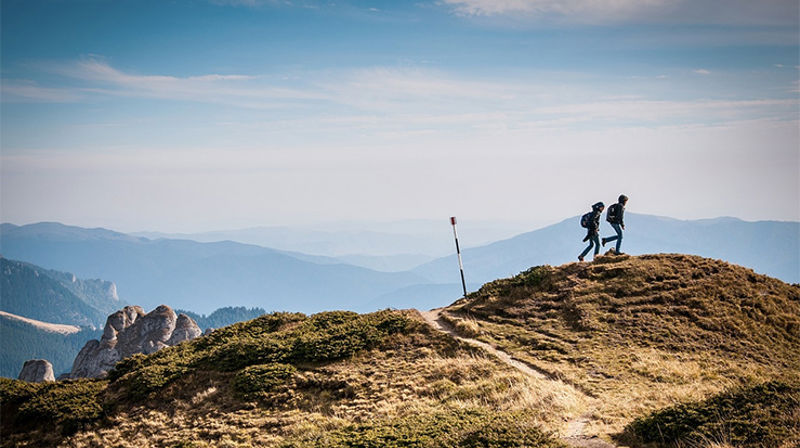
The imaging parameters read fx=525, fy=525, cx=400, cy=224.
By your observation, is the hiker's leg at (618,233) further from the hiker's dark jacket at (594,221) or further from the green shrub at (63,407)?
the green shrub at (63,407)

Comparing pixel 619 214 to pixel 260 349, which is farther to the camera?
pixel 619 214

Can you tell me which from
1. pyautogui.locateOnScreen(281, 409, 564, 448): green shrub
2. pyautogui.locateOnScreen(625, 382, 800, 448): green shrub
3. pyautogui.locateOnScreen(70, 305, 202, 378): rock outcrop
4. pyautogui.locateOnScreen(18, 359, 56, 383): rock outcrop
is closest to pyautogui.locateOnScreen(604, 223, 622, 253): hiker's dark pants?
pyautogui.locateOnScreen(625, 382, 800, 448): green shrub

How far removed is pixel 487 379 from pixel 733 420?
295 inches

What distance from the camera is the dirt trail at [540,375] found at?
506 inches

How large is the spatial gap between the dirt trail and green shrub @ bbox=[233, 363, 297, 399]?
23.5ft

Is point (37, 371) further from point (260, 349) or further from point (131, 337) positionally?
point (260, 349)

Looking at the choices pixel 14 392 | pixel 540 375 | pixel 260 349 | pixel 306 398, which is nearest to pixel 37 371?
pixel 14 392

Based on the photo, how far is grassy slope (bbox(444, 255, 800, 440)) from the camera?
17547 millimetres

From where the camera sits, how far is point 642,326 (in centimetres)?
2297

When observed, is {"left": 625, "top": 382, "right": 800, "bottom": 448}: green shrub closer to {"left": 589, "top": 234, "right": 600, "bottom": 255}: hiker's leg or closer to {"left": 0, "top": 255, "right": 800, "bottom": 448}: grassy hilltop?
{"left": 0, "top": 255, "right": 800, "bottom": 448}: grassy hilltop

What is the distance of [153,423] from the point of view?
17312mm

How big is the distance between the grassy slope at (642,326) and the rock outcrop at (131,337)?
105906 millimetres

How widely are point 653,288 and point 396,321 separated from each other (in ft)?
43.2

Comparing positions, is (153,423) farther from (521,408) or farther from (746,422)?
(746,422)
